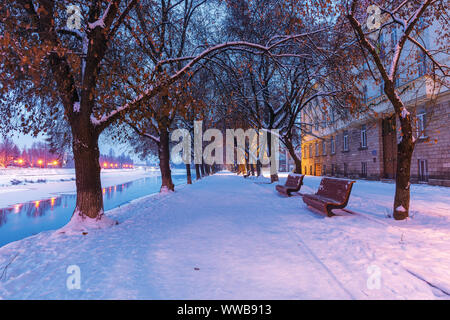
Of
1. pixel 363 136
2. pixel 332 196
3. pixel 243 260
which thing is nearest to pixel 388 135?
pixel 363 136

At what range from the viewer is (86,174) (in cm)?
666

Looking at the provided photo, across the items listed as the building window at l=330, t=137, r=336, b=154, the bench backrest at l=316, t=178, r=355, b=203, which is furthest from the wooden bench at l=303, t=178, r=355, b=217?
the building window at l=330, t=137, r=336, b=154

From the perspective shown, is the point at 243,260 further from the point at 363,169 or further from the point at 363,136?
the point at 363,136

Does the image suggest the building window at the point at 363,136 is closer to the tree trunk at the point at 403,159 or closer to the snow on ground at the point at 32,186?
the tree trunk at the point at 403,159

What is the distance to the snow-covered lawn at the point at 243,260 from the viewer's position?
3.05 m

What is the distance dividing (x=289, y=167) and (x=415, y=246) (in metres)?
72.1

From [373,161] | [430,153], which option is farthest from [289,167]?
[430,153]

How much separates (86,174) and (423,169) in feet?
70.1

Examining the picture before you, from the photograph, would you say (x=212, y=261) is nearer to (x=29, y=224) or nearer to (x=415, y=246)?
(x=415, y=246)

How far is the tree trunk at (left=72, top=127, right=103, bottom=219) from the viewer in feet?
21.6

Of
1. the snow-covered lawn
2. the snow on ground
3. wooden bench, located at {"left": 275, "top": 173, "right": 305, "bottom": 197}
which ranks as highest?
wooden bench, located at {"left": 275, "top": 173, "right": 305, "bottom": 197}

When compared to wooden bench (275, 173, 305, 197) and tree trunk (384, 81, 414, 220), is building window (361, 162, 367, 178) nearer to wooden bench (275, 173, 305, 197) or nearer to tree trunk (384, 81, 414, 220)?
wooden bench (275, 173, 305, 197)

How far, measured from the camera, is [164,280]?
3.35 m

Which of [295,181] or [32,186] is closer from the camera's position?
[295,181]
